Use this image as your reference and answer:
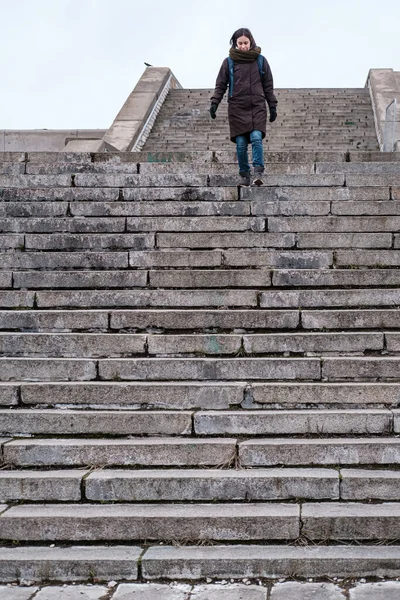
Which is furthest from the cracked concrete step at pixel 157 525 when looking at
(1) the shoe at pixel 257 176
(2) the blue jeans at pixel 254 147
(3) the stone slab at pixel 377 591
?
(2) the blue jeans at pixel 254 147

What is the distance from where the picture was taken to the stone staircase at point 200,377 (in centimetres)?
396

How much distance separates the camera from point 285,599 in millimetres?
3494

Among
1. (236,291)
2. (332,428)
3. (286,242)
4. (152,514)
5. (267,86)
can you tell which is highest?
(267,86)

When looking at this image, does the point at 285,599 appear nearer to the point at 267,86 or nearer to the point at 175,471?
the point at 175,471

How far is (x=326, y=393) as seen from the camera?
4805mm

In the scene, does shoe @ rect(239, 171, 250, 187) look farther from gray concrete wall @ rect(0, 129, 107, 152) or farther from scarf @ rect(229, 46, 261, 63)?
gray concrete wall @ rect(0, 129, 107, 152)

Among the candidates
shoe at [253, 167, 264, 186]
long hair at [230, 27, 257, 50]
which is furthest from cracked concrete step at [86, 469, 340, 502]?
long hair at [230, 27, 257, 50]

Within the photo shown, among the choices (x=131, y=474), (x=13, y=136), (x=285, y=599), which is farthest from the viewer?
(x=13, y=136)

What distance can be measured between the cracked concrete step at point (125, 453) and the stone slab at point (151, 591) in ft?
2.91

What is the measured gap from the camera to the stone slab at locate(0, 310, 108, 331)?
5.68 meters

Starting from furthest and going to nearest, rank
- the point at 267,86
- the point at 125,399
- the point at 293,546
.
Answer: the point at 267,86
the point at 125,399
the point at 293,546

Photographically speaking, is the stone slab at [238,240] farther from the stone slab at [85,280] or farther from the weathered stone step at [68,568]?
the weathered stone step at [68,568]

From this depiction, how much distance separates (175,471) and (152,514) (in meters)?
0.40

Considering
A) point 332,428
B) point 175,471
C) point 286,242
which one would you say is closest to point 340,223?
point 286,242
